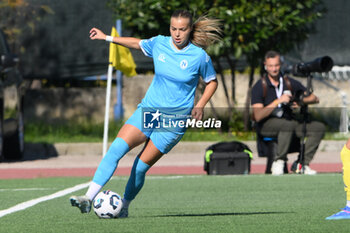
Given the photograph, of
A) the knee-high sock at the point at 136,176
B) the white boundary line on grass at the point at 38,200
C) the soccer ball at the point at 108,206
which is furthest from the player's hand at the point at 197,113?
the white boundary line on grass at the point at 38,200

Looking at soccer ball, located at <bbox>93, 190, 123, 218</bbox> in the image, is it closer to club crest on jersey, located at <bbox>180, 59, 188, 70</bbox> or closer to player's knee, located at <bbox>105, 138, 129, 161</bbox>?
player's knee, located at <bbox>105, 138, 129, 161</bbox>

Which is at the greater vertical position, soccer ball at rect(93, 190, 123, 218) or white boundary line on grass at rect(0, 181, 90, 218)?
soccer ball at rect(93, 190, 123, 218)

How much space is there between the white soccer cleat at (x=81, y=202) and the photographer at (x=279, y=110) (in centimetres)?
535

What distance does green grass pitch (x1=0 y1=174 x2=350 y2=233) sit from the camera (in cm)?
633

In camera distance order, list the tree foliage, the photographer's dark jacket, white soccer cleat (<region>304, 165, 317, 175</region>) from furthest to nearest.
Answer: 1. the tree foliage
2. white soccer cleat (<region>304, 165, 317, 175</region>)
3. the photographer's dark jacket

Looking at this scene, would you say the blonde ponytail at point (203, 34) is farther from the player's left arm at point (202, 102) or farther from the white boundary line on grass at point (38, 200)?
the white boundary line on grass at point (38, 200)

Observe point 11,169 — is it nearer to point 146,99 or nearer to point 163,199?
point 163,199

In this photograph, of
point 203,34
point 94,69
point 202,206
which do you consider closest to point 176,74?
point 203,34

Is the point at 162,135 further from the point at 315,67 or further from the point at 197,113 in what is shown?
the point at 315,67

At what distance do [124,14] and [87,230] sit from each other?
36.4 feet

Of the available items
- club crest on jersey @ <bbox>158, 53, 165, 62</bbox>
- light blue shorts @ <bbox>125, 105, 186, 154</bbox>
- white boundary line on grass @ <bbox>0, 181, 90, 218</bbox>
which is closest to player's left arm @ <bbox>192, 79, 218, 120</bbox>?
light blue shorts @ <bbox>125, 105, 186, 154</bbox>

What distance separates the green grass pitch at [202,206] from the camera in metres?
6.33

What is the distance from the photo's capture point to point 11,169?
44.7ft

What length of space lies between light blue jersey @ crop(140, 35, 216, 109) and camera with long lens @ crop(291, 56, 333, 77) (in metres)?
4.94
